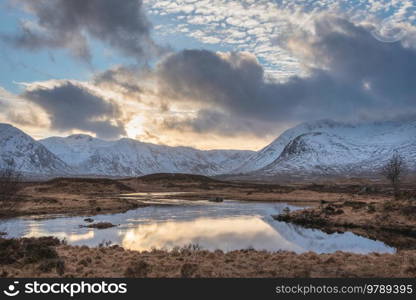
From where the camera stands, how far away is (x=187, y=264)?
2336 cm

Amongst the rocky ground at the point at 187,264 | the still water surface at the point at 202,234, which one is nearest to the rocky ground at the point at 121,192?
the still water surface at the point at 202,234

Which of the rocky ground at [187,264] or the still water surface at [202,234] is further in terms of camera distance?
the still water surface at [202,234]

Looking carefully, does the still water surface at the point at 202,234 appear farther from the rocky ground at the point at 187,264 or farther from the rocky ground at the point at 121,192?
→ the rocky ground at the point at 187,264

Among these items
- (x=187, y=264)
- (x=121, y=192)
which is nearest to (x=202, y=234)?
(x=187, y=264)

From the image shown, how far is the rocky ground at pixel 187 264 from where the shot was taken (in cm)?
2209

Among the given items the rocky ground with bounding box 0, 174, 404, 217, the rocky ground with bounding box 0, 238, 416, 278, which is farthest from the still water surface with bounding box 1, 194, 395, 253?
the rocky ground with bounding box 0, 238, 416, 278

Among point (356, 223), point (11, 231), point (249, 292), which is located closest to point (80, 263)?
point (249, 292)

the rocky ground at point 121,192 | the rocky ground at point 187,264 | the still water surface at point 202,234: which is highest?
the rocky ground at point 121,192

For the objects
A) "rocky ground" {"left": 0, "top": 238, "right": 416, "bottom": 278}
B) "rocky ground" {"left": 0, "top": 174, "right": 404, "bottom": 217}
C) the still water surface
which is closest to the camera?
"rocky ground" {"left": 0, "top": 238, "right": 416, "bottom": 278}

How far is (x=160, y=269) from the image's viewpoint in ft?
76.8

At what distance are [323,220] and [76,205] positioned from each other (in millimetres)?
47487

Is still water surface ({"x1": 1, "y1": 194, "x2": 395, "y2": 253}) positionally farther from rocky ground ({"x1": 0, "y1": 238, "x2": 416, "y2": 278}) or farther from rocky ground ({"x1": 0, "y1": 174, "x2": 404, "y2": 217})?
rocky ground ({"x1": 0, "y1": 238, "x2": 416, "y2": 278})

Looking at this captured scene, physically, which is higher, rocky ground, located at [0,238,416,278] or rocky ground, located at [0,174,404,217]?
rocky ground, located at [0,174,404,217]

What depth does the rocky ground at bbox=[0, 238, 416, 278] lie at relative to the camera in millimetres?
22094
